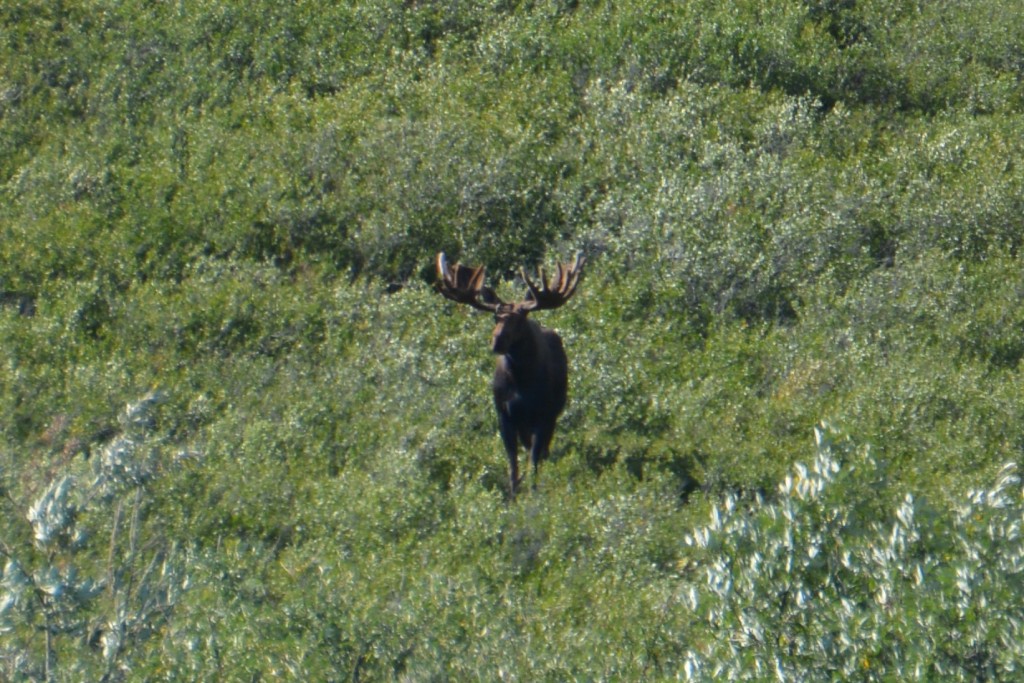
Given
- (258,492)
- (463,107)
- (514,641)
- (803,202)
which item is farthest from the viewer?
(463,107)

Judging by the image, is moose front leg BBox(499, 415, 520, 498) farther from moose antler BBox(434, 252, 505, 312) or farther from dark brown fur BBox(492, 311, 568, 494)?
moose antler BBox(434, 252, 505, 312)

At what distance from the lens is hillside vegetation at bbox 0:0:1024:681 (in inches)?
230

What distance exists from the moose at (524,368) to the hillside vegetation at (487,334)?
361mm

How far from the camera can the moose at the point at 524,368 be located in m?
10.7

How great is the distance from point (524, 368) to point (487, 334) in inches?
93.4

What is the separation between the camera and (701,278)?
547 inches

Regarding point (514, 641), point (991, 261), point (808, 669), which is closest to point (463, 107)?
point (991, 261)

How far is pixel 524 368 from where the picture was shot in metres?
10.8

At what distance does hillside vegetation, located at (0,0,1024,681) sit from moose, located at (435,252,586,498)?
14.2 inches

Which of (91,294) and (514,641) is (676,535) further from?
(91,294)

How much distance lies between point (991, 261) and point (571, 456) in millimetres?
5695

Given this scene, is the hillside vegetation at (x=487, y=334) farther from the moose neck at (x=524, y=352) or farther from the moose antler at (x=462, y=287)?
the moose antler at (x=462, y=287)

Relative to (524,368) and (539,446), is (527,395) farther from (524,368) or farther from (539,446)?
(539,446)

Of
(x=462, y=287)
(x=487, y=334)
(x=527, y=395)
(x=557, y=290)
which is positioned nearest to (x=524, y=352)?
(x=527, y=395)
